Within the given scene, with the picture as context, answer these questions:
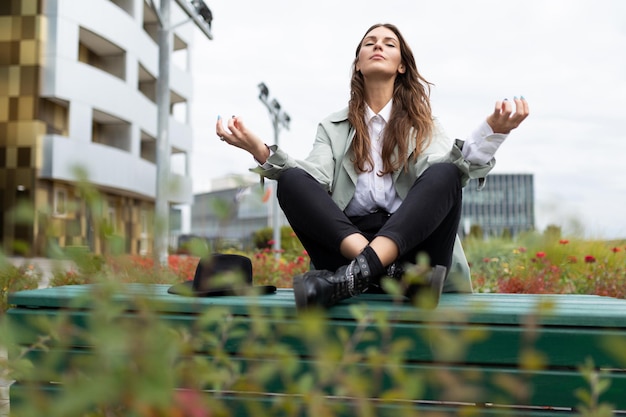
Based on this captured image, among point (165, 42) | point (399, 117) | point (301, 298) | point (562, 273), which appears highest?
point (165, 42)

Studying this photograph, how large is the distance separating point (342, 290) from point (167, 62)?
857cm

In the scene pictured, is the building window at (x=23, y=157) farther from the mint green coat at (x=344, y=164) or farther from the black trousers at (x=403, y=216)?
the black trousers at (x=403, y=216)

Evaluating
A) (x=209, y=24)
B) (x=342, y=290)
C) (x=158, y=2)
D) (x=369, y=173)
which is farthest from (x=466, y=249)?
(x=342, y=290)

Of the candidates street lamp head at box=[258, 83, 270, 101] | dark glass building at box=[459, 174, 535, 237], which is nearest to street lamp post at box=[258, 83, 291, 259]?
street lamp head at box=[258, 83, 270, 101]

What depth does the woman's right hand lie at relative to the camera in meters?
2.35

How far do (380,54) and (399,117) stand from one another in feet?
1.16

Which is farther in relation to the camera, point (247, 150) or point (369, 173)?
point (369, 173)

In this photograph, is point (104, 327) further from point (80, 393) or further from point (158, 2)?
point (158, 2)

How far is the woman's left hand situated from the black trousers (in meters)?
0.21

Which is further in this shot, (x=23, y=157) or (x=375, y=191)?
(x=23, y=157)

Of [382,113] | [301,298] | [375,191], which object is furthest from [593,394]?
[382,113]

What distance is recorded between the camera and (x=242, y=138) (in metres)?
2.37

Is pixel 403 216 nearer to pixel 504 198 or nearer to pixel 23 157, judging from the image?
pixel 23 157

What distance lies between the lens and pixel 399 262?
7.43ft
